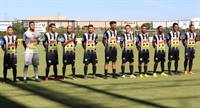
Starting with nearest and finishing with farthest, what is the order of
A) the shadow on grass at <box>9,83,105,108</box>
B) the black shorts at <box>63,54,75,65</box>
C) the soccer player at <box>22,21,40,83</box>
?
the shadow on grass at <box>9,83,105,108</box> → the soccer player at <box>22,21,40,83</box> → the black shorts at <box>63,54,75,65</box>

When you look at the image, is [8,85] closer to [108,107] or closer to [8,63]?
[8,63]

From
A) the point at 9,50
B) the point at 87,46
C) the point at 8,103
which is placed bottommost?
the point at 8,103

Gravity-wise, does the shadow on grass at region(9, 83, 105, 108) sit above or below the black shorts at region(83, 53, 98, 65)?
below

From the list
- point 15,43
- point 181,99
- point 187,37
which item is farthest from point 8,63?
point 187,37

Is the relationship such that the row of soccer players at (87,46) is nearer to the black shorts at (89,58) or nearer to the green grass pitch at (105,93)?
the black shorts at (89,58)

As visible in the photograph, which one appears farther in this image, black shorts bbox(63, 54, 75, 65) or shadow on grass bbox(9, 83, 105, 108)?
black shorts bbox(63, 54, 75, 65)

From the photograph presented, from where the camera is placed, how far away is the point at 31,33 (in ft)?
37.5

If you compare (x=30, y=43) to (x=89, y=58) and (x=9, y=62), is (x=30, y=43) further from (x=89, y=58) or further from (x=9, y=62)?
(x=89, y=58)

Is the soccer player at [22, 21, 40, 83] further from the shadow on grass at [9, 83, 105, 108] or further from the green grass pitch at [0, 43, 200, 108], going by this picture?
the shadow on grass at [9, 83, 105, 108]

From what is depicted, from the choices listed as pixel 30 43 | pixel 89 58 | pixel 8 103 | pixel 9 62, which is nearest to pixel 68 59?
pixel 89 58

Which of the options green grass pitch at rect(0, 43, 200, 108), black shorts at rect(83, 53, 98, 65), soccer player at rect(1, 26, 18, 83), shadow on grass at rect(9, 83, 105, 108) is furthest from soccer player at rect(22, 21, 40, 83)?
black shorts at rect(83, 53, 98, 65)

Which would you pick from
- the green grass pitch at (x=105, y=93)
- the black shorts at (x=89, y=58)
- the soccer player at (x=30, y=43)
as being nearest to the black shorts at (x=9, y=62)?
the soccer player at (x=30, y=43)

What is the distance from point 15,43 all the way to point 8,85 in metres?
1.48

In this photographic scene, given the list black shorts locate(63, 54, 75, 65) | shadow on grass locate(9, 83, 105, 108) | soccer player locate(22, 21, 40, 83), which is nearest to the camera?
shadow on grass locate(9, 83, 105, 108)
